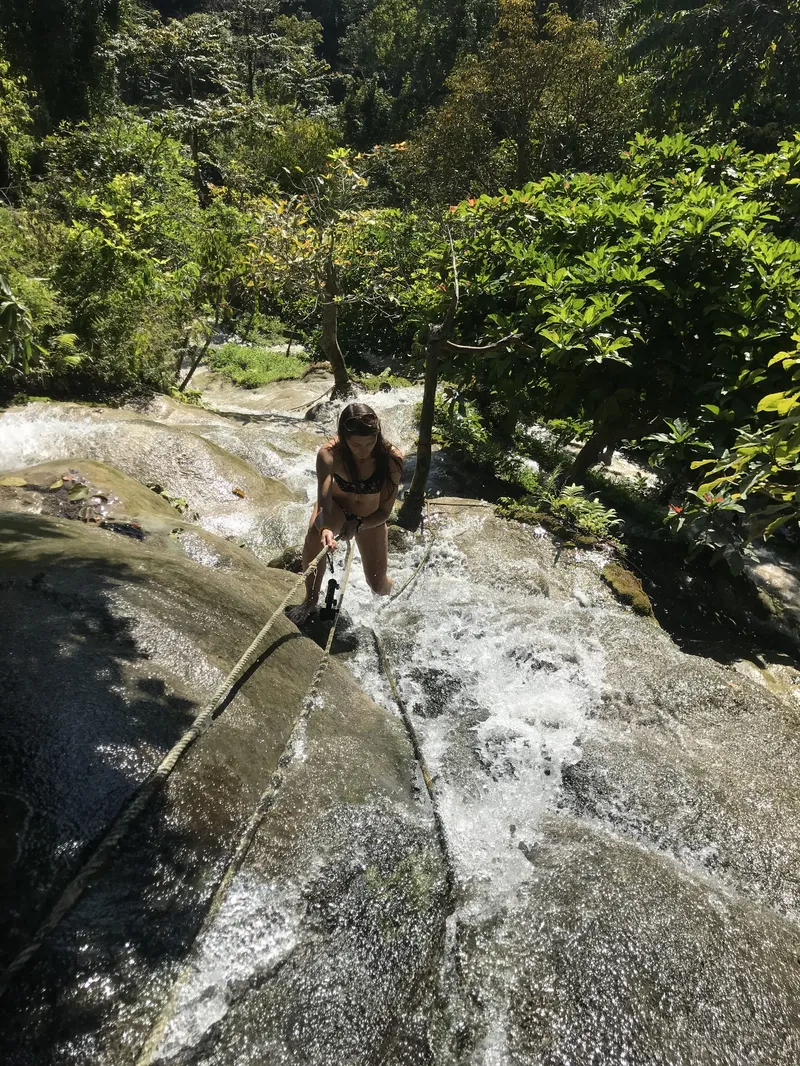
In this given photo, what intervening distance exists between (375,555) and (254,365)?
11.0 meters

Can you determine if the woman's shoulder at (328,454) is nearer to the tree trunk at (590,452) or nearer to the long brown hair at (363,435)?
the long brown hair at (363,435)

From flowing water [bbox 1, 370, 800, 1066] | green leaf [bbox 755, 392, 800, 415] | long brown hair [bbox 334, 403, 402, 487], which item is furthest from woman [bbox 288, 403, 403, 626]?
green leaf [bbox 755, 392, 800, 415]

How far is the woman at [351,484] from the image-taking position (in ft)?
13.4

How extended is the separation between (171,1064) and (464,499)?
591 centimetres

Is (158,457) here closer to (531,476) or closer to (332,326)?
(531,476)

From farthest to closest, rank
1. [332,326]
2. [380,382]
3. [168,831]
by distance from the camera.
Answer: [380,382]
[332,326]
[168,831]

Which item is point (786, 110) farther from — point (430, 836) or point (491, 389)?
point (430, 836)

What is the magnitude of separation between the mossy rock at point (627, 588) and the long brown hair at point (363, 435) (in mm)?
2403

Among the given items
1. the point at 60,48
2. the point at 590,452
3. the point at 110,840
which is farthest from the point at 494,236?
the point at 60,48

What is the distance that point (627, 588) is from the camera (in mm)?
5594

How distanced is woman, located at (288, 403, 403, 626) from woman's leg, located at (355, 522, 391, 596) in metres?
0.18

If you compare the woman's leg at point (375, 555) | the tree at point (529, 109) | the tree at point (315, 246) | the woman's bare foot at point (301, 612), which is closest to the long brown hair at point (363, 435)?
the woman's leg at point (375, 555)

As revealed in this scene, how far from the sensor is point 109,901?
6.40 ft

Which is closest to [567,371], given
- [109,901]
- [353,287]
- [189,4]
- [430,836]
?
[430,836]
